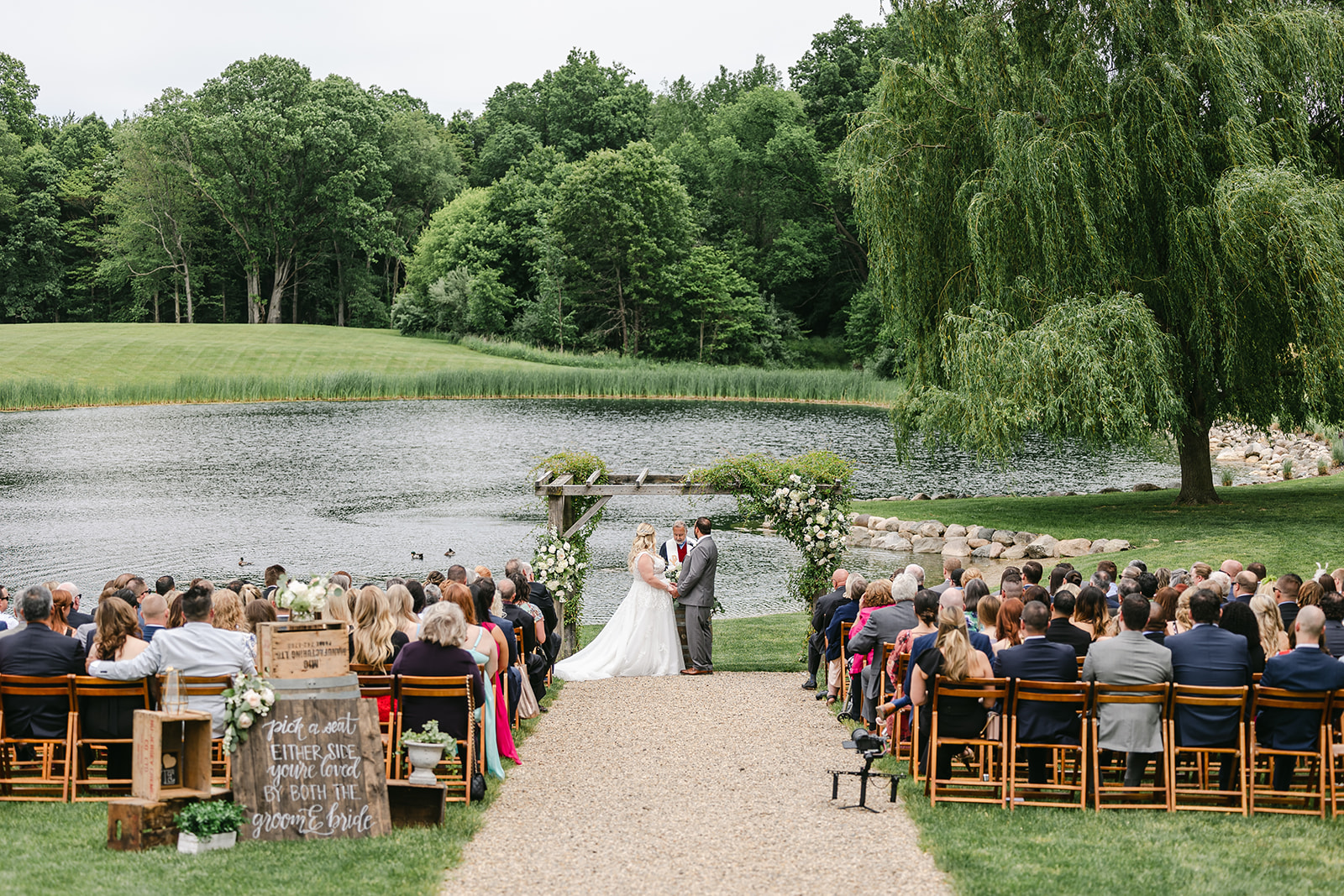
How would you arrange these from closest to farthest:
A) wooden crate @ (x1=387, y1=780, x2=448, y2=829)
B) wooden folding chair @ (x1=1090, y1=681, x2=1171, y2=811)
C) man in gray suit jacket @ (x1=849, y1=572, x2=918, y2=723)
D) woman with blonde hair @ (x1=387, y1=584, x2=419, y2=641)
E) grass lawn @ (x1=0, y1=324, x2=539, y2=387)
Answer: wooden crate @ (x1=387, y1=780, x2=448, y2=829), wooden folding chair @ (x1=1090, y1=681, x2=1171, y2=811), woman with blonde hair @ (x1=387, y1=584, x2=419, y2=641), man in gray suit jacket @ (x1=849, y1=572, x2=918, y2=723), grass lawn @ (x1=0, y1=324, x2=539, y2=387)

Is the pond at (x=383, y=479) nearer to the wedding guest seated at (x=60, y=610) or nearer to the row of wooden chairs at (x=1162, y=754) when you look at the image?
the row of wooden chairs at (x=1162, y=754)

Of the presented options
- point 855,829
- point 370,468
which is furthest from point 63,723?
point 370,468

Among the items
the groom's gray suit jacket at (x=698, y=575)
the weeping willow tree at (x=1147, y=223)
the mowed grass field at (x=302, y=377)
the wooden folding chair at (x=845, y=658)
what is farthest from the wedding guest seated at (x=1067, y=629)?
the mowed grass field at (x=302, y=377)

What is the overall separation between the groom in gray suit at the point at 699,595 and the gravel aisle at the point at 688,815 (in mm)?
2170

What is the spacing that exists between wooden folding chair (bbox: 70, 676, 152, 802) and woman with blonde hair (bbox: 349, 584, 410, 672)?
1400mm

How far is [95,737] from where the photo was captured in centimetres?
766

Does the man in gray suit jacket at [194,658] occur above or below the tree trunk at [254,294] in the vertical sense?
below

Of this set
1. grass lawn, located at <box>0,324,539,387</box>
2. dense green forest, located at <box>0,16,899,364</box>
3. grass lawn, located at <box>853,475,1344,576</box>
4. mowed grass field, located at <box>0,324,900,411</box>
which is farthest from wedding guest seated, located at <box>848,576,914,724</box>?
dense green forest, located at <box>0,16,899,364</box>

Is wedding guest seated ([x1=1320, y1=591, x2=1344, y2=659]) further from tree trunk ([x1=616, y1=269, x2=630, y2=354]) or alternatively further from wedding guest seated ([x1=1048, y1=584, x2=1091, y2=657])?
tree trunk ([x1=616, y1=269, x2=630, y2=354])

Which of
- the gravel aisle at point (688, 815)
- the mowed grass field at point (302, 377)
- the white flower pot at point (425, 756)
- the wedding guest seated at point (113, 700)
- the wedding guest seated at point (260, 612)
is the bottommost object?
the gravel aisle at point (688, 815)

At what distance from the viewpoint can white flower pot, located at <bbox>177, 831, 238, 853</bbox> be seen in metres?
6.45

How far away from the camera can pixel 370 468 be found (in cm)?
3781

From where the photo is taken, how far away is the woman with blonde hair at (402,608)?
348 inches

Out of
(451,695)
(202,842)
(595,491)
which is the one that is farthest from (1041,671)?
(595,491)
